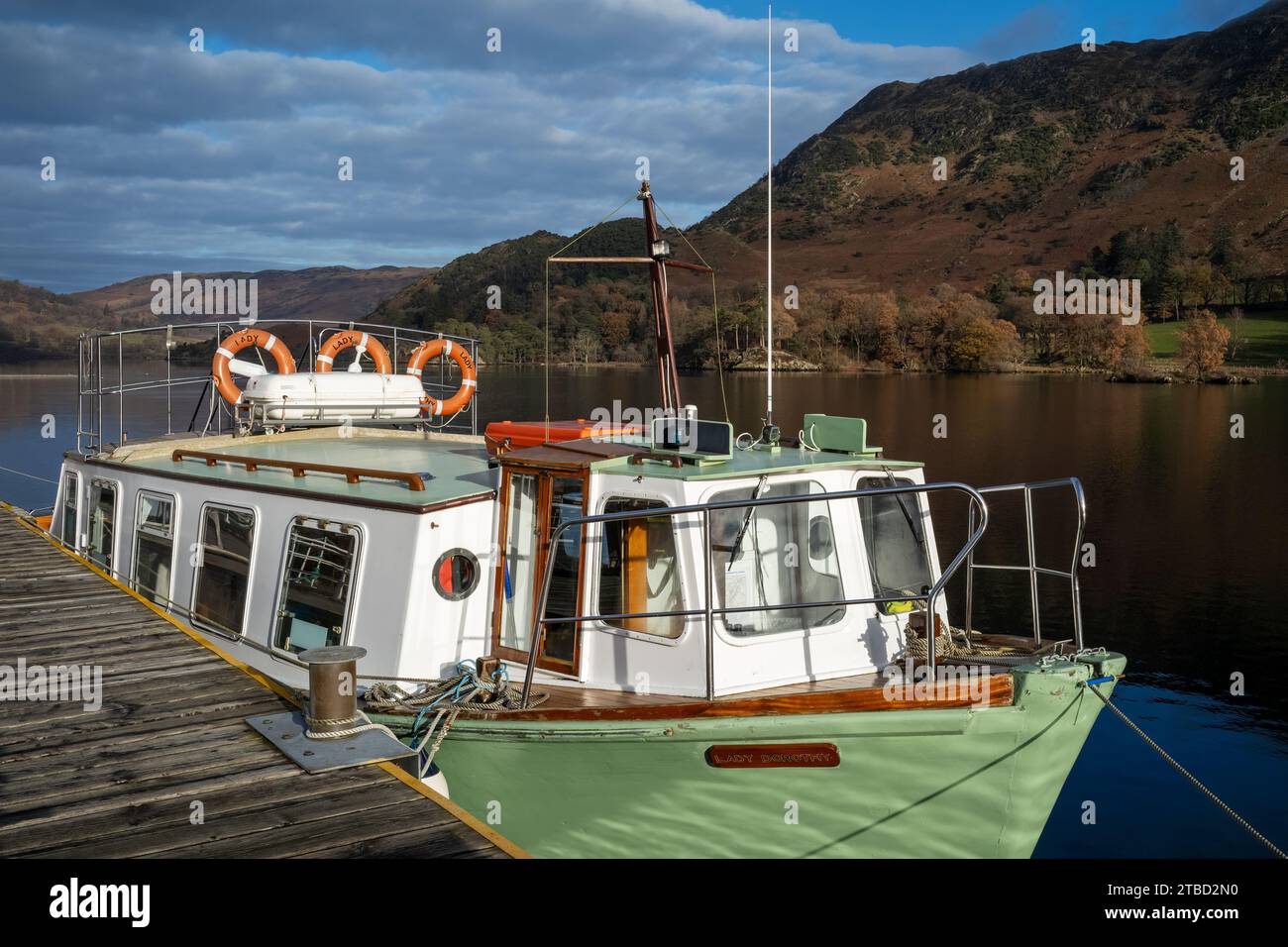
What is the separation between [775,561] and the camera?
784cm

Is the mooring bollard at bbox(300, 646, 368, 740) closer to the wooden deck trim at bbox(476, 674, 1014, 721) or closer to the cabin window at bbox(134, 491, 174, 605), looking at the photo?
the wooden deck trim at bbox(476, 674, 1014, 721)

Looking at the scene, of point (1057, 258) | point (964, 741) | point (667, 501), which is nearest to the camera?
point (964, 741)

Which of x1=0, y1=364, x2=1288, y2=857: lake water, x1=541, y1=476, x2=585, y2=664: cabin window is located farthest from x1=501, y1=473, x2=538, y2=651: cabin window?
x1=0, y1=364, x2=1288, y2=857: lake water

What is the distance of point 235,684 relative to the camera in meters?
7.75

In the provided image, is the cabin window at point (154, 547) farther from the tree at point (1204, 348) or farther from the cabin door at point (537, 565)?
the tree at point (1204, 348)

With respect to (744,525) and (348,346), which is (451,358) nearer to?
(348,346)

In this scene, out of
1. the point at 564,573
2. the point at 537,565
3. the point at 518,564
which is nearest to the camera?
the point at 564,573

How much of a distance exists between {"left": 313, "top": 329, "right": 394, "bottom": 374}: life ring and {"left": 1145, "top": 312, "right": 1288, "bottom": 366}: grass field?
3186 inches

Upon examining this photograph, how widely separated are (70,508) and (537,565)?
8.61 m

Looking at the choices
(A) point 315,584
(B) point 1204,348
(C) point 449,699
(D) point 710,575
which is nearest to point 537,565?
(C) point 449,699

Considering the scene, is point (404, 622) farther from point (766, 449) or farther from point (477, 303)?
point (477, 303)

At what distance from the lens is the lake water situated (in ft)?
40.2
